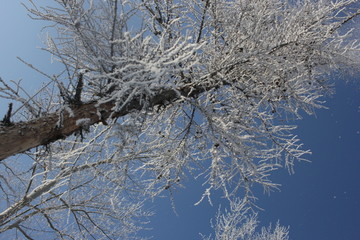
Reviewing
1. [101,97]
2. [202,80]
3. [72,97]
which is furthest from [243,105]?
[72,97]

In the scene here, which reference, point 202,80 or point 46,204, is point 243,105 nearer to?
point 202,80

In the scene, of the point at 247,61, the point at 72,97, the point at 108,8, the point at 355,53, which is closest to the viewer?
the point at 108,8

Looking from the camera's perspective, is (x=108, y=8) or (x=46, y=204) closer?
(x=108, y=8)

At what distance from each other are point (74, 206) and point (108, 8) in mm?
4919

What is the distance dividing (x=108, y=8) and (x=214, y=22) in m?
2.13

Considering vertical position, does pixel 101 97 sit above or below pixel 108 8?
below

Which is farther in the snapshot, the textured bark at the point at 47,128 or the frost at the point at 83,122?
the frost at the point at 83,122

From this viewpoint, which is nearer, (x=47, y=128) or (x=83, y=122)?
(x=47, y=128)

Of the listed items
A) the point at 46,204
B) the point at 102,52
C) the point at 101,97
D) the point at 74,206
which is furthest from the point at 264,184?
the point at 46,204

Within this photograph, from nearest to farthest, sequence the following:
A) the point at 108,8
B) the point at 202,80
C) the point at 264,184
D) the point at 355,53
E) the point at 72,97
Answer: the point at 108,8 < the point at 72,97 < the point at 202,80 < the point at 264,184 < the point at 355,53

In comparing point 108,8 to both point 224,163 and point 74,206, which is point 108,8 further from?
point 74,206

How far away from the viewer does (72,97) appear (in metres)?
3.25

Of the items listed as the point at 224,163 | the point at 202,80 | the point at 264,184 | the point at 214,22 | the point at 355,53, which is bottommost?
the point at 264,184

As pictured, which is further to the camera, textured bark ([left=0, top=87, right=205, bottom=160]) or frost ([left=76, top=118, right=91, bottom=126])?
frost ([left=76, top=118, right=91, bottom=126])
